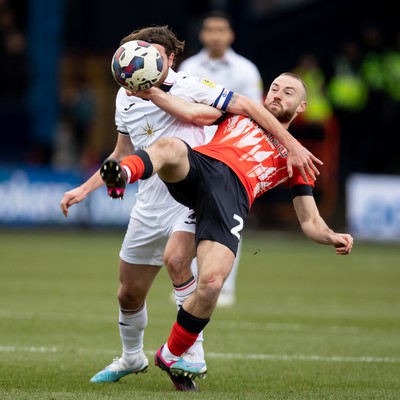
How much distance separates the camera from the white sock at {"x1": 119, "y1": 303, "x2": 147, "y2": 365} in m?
7.62

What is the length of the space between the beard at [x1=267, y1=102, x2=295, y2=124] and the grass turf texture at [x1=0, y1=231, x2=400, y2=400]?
1.04 metres

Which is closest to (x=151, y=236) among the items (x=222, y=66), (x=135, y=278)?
(x=135, y=278)

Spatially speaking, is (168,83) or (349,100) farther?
(349,100)

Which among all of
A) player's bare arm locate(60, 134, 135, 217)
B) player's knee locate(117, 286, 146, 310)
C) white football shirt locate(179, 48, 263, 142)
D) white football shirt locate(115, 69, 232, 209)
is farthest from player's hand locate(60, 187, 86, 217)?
white football shirt locate(179, 48, 263, 142)

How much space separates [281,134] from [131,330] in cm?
178

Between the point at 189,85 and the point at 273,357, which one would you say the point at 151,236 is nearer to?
the point at 189,85

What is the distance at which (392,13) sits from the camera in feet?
91.4

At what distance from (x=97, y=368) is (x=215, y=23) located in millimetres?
5241

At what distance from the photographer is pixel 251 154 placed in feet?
23.5

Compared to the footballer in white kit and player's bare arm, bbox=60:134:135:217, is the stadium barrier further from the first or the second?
the footballer in white kit

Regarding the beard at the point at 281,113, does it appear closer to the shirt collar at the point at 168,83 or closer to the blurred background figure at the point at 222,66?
the shirt collar at the point at 168,83

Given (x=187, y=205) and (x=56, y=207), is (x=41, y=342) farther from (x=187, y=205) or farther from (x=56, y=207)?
(x=56, y=207)

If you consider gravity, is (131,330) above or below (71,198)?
below

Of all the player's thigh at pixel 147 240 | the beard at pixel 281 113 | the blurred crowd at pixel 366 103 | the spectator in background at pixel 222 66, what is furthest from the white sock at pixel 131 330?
the blurred crowd at pixel 366 103
